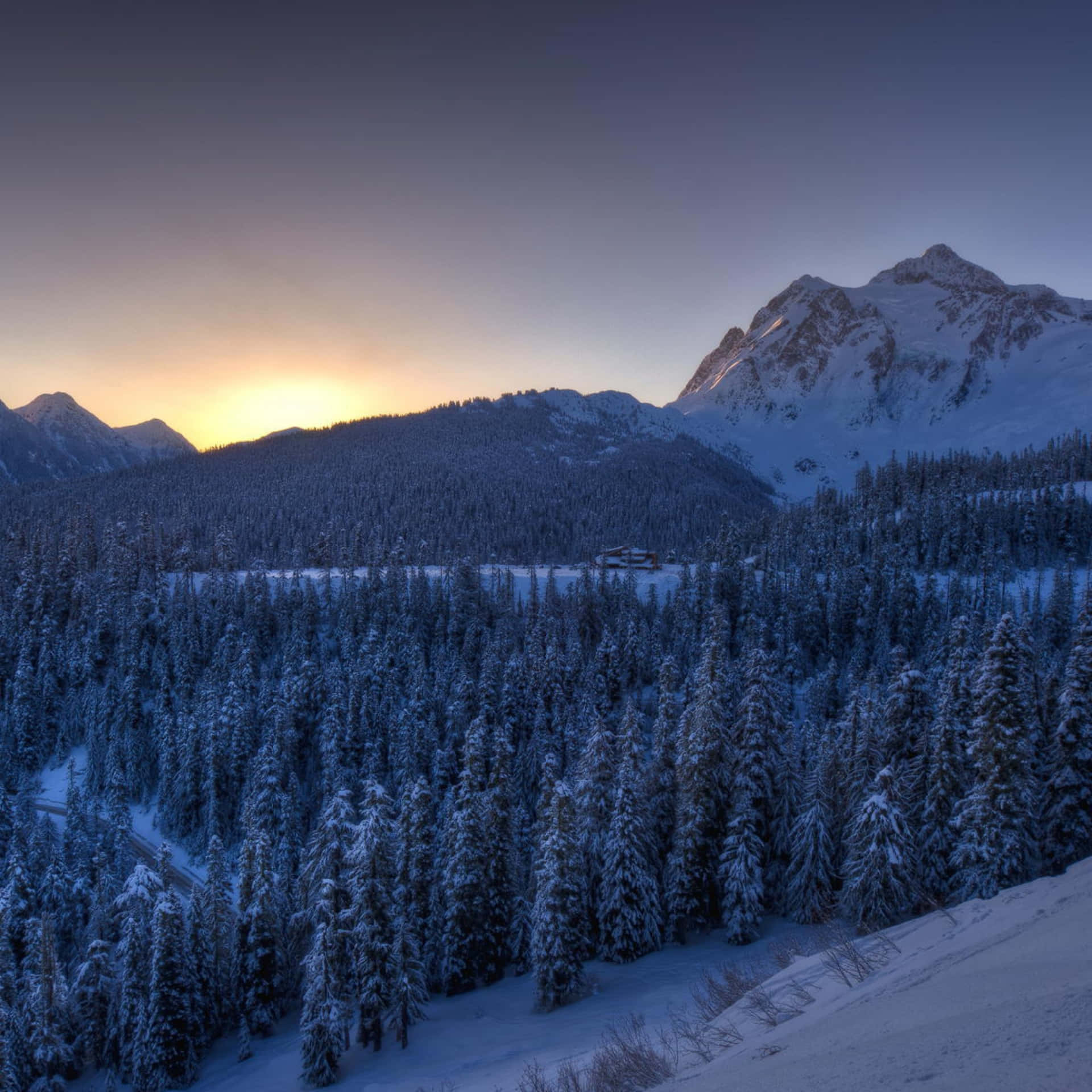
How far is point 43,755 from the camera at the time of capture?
78062mm

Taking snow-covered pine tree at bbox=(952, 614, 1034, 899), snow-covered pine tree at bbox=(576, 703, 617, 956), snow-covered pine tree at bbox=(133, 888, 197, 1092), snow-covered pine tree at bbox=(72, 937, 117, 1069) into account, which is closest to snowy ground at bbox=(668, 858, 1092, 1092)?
snow-covered pine tree at bbox=(952, 614, 1034, 899)

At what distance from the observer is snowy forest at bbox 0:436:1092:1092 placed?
96.6 ft

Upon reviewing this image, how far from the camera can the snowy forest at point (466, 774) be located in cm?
2945

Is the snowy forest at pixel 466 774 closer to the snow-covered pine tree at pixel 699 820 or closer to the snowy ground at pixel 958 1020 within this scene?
the snow-covered pine tree at pixel 699 820

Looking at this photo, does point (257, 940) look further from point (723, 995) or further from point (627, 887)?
point (723, 995)

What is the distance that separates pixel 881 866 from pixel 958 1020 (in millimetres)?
24725

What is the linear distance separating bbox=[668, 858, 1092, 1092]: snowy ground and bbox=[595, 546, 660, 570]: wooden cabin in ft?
364

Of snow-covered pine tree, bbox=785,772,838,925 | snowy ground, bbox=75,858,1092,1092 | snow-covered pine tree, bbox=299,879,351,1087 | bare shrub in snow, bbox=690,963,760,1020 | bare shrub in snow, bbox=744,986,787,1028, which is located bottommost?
snow-covered pine tree, bbox=299,879,351,1087

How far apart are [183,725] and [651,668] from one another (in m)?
51.6

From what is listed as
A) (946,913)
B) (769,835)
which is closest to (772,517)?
(769,835)

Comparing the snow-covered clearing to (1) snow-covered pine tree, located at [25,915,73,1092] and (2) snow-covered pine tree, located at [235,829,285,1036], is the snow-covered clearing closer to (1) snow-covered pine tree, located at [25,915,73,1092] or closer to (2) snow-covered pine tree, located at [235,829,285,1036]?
(1) snow-covered pine tree, located at [25,915,73,1092]

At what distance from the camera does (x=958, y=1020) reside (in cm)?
731

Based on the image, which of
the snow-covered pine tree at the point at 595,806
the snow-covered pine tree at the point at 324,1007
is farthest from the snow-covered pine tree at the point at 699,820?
the snow-covered pine tree at the point at 324,1007

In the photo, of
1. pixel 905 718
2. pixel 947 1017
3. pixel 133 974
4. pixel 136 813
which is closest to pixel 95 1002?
pixel 133 974
